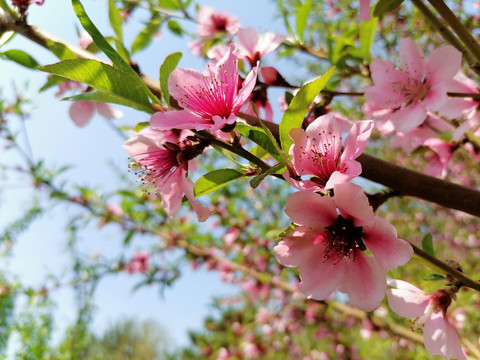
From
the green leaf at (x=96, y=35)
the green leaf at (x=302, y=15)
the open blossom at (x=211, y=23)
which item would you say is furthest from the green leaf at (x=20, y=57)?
the open blossom at (x=211, y=23)

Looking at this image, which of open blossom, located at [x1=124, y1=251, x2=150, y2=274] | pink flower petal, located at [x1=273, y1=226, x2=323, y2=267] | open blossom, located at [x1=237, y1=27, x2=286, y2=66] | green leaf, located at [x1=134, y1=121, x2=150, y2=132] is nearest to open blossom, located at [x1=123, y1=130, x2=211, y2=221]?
green leaf, located at [x1=134, y1=121, x2=150, y2=132]

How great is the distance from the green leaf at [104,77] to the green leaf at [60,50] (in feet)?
0.55

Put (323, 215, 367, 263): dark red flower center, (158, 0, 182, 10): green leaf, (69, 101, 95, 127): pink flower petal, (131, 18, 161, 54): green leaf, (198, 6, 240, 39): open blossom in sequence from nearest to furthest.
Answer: (323, 215, 367, 263): dark red flower center < (69, 101, 95, 127): pink flower petal < (131, 18, 161, 54): green leaf < (158, 0, 182, 10): green leaf < (198, 6, 240, 39): open blossom

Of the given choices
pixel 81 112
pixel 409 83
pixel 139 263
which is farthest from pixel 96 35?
pixel 139 263

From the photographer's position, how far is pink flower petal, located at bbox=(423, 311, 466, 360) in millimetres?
555

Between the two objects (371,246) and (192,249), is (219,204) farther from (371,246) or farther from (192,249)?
(371,246)

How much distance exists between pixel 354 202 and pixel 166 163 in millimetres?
350

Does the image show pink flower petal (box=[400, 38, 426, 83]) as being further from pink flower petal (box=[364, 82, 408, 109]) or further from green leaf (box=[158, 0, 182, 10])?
green leaf (box=[158, 0, 182, 10])

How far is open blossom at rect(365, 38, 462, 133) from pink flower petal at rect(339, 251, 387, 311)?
0.40 metres

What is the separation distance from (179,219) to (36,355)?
4.65ft

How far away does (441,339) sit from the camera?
0.57 m

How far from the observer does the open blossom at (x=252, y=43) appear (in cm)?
86

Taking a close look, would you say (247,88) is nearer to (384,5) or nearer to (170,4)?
(384,5)

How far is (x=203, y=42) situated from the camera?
1481 mm
